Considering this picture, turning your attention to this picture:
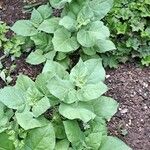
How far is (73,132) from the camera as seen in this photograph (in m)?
2.77

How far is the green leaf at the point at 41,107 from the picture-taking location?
277 centimetres

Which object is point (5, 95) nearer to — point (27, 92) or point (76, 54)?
point (27, 92)

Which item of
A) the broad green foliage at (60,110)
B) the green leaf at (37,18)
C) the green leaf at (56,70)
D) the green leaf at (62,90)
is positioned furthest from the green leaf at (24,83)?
the green leaf at (37,18)

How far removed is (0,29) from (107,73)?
94cm

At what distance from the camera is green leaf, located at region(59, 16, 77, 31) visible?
10.6 ft

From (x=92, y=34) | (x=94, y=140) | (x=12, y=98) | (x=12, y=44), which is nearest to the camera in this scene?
(x=94, y=140)

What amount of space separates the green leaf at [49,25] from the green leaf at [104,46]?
34 centimetres

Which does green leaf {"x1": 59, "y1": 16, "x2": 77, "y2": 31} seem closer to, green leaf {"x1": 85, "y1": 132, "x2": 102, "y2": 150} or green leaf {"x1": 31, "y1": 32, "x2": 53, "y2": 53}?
green leaf {"x1": 31, "y1": 32, "x2": 53, "y2": 53}

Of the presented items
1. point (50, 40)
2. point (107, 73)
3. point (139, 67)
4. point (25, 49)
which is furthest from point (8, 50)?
point (139, 67)

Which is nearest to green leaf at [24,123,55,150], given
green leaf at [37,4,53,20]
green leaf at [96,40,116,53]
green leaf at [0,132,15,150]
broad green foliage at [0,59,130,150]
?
A: broad green foliage at [0,59,130,150]

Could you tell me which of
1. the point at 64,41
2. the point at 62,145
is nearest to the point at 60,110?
the point at 62,145

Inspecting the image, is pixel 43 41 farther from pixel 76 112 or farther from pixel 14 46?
pixel 76 112

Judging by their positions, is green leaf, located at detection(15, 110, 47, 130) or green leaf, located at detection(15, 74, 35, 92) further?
green leaf, located at detection(15, 74, 35, 92)

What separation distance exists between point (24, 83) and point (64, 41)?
0.52 m
